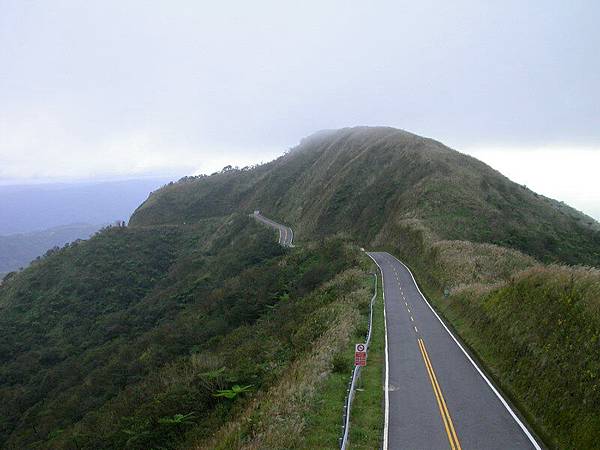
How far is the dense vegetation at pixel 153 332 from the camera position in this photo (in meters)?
16.8

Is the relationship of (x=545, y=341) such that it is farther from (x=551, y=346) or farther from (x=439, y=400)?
(x=439, y=400)

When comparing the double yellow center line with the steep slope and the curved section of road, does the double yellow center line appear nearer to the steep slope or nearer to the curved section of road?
the curved section of road

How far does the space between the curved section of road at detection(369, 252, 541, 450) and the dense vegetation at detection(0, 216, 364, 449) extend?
403 cm

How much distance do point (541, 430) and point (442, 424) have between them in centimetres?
253

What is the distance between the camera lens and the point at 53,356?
1651 inches

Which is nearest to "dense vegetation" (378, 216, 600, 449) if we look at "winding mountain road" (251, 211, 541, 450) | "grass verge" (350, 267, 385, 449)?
"winding mountain road" (251, 211, 541, 450)

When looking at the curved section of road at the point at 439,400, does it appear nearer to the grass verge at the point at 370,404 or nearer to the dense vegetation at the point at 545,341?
the grass verge at the point at 370,404

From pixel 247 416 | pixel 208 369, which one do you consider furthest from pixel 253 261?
pixel 247 416

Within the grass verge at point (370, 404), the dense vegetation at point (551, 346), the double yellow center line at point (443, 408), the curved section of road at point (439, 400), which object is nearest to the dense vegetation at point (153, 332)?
the grass verge at point (370, 404)

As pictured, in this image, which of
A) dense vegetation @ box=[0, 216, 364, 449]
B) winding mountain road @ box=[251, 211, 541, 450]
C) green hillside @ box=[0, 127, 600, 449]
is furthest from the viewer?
dense vegetation @ box=[0, 216, 364, 449]

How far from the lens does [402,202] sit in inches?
2184

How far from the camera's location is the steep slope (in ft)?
156

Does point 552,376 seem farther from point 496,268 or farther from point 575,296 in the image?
point 496,268

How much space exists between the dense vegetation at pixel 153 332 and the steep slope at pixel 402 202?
1215cm
